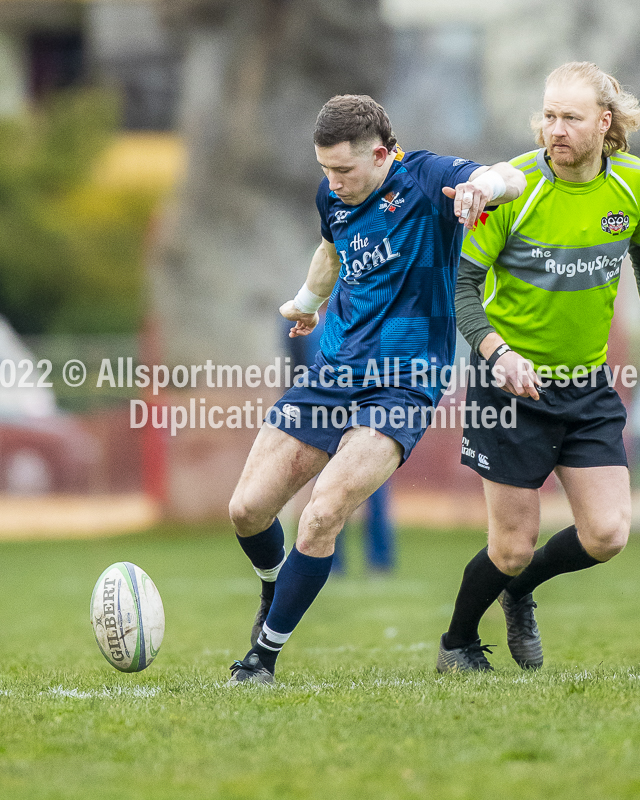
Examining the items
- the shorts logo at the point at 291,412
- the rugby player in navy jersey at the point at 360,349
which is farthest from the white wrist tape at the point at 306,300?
the shorts logo at the point at 291,412

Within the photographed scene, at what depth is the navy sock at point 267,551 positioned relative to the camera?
16.5 feet

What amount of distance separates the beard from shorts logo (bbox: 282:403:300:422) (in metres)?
1.44

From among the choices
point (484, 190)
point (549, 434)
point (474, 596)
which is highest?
point (484, 190)

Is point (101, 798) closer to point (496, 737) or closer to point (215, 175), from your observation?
point (496, 737)

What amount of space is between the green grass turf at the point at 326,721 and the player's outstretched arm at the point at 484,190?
1.74 metres

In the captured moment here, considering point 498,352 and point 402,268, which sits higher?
point 402,268

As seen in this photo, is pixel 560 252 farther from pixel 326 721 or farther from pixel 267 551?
pixel 326 721

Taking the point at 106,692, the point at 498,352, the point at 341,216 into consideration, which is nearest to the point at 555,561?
the point at 498,352

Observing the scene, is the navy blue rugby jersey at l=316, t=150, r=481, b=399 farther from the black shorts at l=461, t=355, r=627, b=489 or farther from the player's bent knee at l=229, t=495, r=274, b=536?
the player's bent knee at l=229, t=495, r=274, b=536

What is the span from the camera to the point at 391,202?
15.4 feet

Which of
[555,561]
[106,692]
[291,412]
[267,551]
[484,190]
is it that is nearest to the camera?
[484,190]

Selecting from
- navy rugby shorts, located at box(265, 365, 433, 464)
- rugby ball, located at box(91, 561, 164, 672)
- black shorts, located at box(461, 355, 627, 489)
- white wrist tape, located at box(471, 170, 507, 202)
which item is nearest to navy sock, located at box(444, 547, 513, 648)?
black shorts, located at box(461, 355, 627, 489)

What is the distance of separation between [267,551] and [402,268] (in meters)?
1.38

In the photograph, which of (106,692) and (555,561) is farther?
(555,561)
